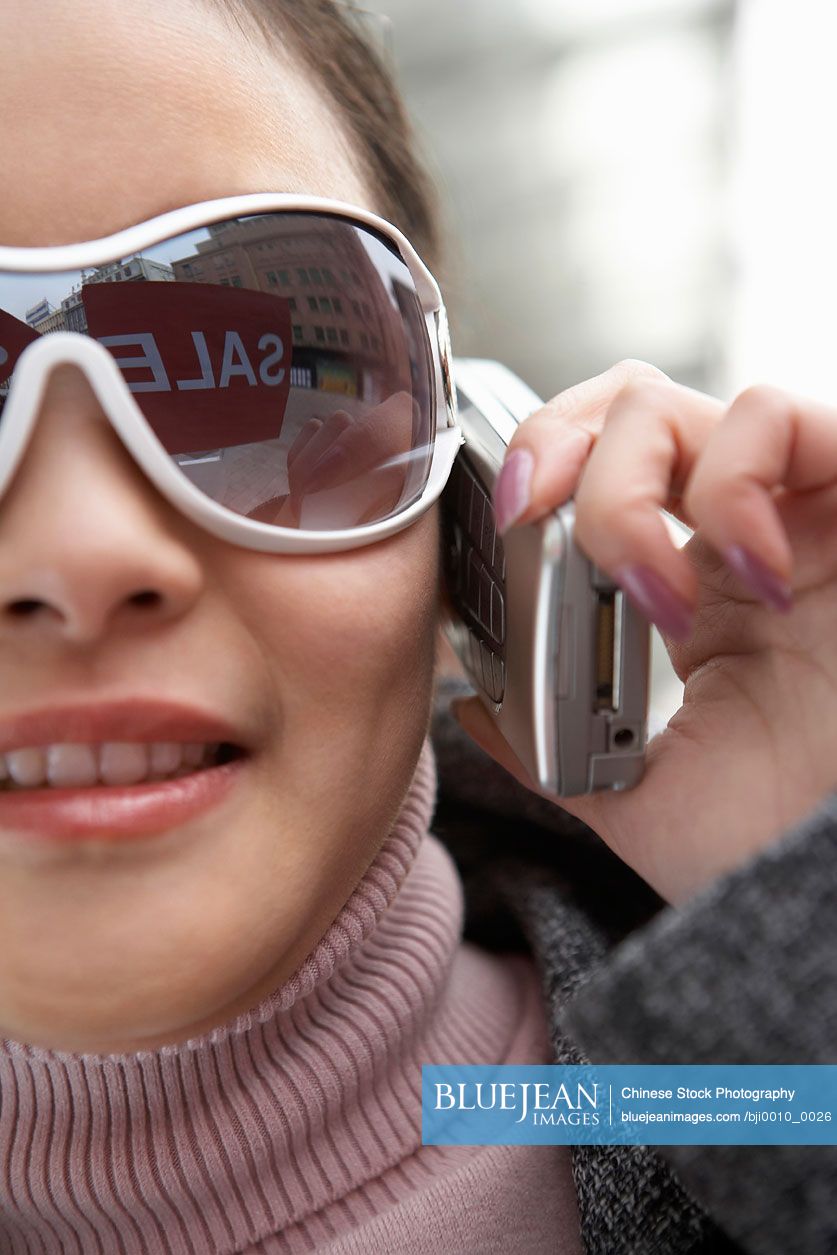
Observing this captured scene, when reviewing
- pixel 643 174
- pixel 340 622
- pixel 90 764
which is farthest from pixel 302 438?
pixel 643 174

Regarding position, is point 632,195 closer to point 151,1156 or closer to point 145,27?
point 145,27

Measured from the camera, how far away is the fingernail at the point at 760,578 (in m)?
0.54

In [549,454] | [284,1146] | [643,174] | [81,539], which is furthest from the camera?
[643,174]

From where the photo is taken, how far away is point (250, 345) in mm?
598

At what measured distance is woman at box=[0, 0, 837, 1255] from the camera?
0.55m

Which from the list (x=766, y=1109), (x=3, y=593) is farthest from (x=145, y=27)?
(x=766, y=1109)

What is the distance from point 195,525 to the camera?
23.1 inches

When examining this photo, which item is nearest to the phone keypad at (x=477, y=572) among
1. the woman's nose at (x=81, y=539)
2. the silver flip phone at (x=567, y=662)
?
the silver flip phone at (x=567, y=662)

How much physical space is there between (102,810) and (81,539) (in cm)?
15

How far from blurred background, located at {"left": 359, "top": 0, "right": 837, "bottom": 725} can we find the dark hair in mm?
890

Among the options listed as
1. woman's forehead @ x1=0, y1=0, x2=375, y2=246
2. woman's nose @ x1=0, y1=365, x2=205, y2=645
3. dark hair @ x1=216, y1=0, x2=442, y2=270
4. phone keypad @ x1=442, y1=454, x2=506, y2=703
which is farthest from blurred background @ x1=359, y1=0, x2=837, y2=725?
woman's nose @ x1=0, y1=365, x2=205, y2=645
